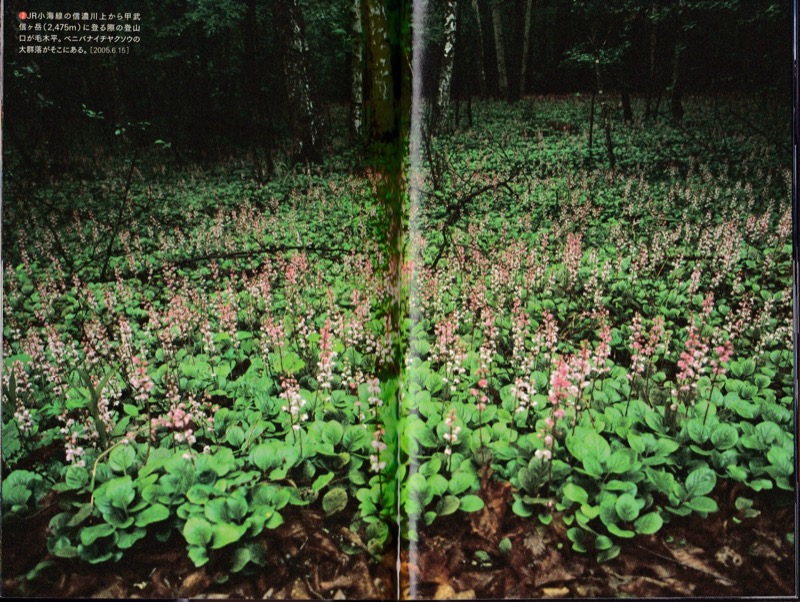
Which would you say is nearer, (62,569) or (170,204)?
(62,569)

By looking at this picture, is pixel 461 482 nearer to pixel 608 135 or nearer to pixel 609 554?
pixel 609 554

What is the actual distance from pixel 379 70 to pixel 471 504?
5.69 ft

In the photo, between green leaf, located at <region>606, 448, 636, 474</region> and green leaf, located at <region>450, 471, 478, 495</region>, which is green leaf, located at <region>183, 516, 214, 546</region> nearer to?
green leaf, located at <region>450, 471, 478, 495</region>

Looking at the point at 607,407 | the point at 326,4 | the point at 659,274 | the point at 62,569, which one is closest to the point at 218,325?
the point at 62,569

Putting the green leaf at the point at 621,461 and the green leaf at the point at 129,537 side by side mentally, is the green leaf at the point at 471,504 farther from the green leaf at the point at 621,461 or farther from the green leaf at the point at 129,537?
the green leaf at the point at 129,537

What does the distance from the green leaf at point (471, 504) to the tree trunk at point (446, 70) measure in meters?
1.46

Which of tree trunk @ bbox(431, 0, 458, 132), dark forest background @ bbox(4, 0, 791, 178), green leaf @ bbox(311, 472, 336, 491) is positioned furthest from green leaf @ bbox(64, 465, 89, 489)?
tree trunk @ bbox(431, 0, 458, 132)

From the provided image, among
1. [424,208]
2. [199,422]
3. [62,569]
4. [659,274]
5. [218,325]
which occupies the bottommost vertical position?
[62,569]

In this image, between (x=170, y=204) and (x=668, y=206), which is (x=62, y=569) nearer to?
→ (x=170, y=204)

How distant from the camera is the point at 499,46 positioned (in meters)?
2.19

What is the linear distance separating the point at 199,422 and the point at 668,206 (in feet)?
6.98

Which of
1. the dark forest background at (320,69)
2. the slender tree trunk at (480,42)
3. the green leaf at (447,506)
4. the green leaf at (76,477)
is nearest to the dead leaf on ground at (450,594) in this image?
the green leaf at (447,506)

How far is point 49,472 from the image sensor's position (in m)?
2.08

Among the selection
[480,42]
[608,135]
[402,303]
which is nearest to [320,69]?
[480,42]
